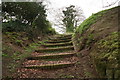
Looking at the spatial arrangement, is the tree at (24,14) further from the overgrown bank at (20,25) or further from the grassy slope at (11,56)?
the grassy slope at (11,56)

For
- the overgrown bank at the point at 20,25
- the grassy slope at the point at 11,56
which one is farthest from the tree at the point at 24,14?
the grassy slope at the point at 11,56

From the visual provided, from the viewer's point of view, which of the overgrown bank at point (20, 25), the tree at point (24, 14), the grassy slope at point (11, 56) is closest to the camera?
the grassy slope at point (11, 56)

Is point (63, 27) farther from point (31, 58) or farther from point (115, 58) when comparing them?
point (115, 58)

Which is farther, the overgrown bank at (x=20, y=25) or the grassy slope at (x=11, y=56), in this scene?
the overgrown bank at (x=20, y=25)

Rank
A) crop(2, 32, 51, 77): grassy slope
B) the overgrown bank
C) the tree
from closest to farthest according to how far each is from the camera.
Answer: crop(2, 32, 51, 77): grassy slope, the overgrown bank, the tree

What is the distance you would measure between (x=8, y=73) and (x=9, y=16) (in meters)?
4.78

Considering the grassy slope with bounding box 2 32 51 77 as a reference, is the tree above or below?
above

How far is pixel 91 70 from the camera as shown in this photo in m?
3.15

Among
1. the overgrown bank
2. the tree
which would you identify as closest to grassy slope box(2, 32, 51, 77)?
the overgrown bank

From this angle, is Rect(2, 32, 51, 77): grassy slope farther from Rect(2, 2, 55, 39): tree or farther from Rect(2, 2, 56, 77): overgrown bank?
Rect(2, 2, 55, 39): tree

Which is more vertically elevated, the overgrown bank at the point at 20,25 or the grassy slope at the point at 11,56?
the overgrown bank at the point at 20,25

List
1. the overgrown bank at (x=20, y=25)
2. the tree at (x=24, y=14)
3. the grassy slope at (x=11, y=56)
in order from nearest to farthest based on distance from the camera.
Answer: the grassy slope at (x=11, y=56), the overgrown bank at (x=20, y=25), the tree at (x=24, y=14)

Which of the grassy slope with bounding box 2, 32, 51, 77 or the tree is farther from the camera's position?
the tree

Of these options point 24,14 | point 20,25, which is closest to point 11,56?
point 20,25
